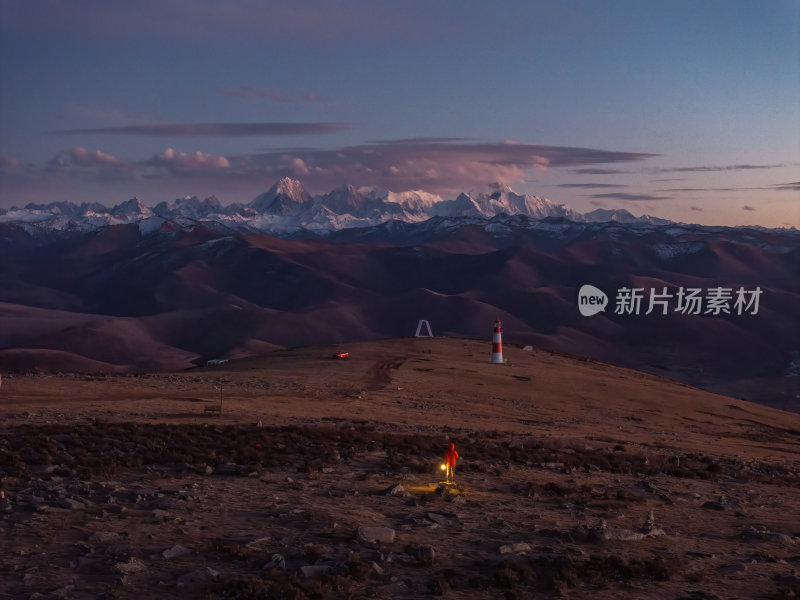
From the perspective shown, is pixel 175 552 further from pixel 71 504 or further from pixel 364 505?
pixel 364 505

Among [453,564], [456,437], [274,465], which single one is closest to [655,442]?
[456,437]

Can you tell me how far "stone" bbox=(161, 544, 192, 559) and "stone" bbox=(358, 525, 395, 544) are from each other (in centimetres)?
308

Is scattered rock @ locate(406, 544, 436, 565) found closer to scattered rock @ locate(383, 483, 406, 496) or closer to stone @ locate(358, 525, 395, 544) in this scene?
stone @ locate(358, 525, 395, 544)

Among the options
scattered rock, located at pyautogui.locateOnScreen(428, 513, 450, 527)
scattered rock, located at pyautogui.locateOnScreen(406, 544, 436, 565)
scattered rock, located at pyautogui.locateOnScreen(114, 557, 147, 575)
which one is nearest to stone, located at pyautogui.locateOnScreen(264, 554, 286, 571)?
scattered rock, located at pyautogui.locateOnScreen(114, 557, 147, 575)

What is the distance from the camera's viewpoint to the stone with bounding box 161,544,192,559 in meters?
13.2

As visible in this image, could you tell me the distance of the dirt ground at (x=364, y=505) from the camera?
1269 centimetres

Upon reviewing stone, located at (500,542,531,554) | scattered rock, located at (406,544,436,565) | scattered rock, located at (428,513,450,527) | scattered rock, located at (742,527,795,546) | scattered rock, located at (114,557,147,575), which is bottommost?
scattered rock, located at (742,527,795,546)

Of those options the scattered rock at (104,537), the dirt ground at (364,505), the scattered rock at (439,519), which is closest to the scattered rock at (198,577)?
the dirt ground at (364,505)

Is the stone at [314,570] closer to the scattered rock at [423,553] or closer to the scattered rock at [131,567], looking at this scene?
the scattered rock at [423,553]

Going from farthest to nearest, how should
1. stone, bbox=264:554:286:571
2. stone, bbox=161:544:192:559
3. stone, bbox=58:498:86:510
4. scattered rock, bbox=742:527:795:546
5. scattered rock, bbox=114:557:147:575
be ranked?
stone, bbox=58:498:86:510, scattered rock, bbox=742:527:795:546, stone, bbox=161:544:192:559, stone, bbox=264:554:286:571, scattered rock, bbox=114:557:147:575

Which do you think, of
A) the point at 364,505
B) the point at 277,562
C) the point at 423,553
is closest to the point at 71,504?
the point at 277,562

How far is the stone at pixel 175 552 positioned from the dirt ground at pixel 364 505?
0.02m

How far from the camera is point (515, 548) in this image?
14148 mm

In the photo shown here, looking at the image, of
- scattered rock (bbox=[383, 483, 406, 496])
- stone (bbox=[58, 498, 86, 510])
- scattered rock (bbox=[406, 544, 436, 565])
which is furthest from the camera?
scattered rock (bbox=[383, 483, 406, 496])
